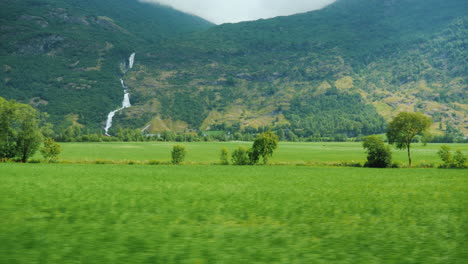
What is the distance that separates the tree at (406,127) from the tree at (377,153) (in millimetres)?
2318

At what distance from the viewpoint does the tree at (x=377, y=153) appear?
6800 cm

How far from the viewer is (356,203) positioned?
21562mm

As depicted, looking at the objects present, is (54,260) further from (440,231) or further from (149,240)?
(440,231)

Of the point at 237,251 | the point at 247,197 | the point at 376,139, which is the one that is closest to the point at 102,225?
the point at 237,251

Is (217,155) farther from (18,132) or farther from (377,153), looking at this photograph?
(18,132)

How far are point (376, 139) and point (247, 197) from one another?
2058 inches

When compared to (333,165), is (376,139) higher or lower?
higher

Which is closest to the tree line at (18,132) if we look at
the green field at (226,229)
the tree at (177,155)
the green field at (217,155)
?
the green field at (217,155)

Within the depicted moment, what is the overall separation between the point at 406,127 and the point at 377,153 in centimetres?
763

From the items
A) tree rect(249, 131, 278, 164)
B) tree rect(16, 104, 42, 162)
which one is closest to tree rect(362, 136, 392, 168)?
tree rect(249, 131, 278, 164)

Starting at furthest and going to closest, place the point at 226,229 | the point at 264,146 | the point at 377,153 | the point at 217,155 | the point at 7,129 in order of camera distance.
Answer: the point at 217,155, the point at 264,146, the point at 377,153, the point at 7,129, the point at 226,229

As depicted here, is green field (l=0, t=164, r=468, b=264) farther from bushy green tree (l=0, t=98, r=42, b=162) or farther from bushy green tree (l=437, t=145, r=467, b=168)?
bushy green tree (l=437, t=145, r=467, b=168)

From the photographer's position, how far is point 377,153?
6919 cm

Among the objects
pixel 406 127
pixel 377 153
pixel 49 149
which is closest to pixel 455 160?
pixel 406 127
